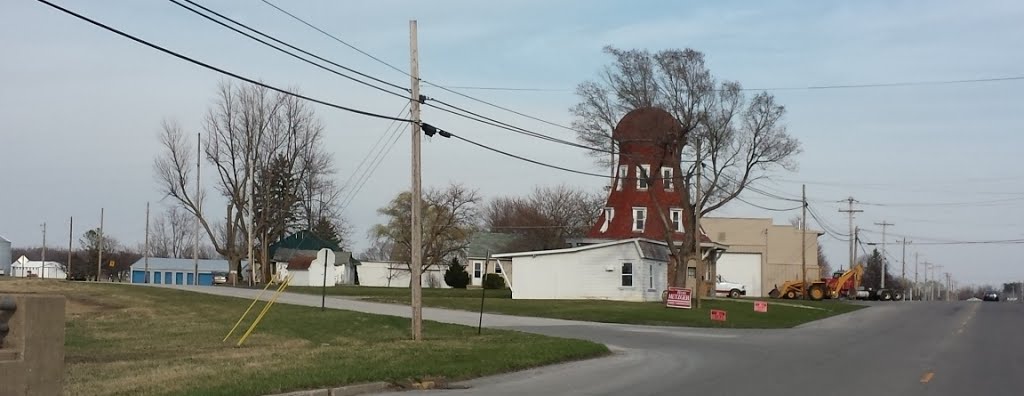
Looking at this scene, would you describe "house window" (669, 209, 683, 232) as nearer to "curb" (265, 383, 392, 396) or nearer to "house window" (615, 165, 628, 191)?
"house window" (615, 165, 628, 191)

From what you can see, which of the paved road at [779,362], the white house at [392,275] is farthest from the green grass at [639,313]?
the white house at [392,275]

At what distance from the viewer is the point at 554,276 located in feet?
188

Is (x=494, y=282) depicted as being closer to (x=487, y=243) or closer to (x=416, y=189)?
(x=487, y=243)

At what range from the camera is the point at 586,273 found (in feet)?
187

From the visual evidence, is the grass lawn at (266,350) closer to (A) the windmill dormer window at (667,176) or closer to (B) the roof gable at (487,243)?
(A) the windmill dormer window at (667,176)

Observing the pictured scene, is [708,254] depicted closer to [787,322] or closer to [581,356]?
[787,322]

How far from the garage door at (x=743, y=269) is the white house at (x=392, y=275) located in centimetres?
2874

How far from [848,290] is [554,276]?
36603 mm

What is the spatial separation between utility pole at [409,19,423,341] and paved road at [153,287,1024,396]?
4937mm

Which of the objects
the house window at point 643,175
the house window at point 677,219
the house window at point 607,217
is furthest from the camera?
the house window at point 607,217

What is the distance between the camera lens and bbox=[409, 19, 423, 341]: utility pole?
24219 millimetres

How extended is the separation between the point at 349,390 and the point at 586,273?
42806mm

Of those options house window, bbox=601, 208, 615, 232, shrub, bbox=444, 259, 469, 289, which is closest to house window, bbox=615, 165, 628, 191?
house window, bbox=601, 208, 615, 232

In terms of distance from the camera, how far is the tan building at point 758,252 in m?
103
